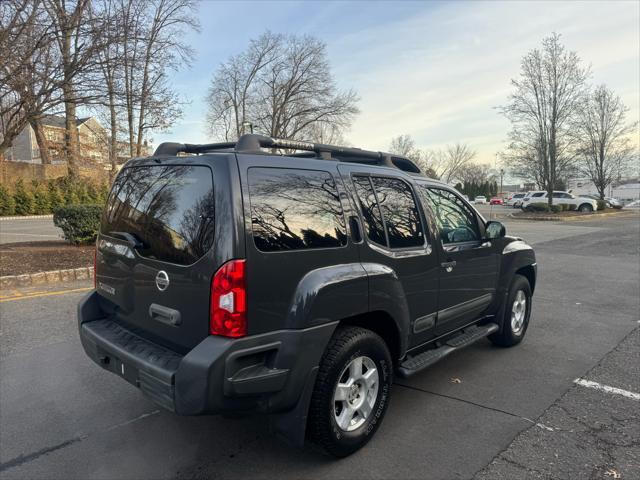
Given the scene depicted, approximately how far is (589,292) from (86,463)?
7803 mm

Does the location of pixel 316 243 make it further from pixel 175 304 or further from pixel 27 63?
pixel 27 63

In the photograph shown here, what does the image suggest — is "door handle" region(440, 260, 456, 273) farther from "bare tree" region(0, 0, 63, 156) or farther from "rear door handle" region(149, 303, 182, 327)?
"bare tree" region(0, 0, 63, 156)

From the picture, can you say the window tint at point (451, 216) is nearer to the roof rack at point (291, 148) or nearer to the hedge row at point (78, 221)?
the roof rack at point (291, 148)

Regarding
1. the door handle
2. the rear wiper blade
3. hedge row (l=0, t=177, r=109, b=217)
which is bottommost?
the door handle

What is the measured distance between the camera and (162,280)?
2.57 metres

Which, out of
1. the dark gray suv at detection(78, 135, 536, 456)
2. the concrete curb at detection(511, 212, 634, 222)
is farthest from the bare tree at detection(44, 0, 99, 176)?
the concrete curb at detection(511, 212, 634, 222)

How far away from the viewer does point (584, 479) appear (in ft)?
8.35

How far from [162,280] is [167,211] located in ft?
1.40

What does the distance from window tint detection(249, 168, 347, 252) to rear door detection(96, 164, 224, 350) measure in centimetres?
26

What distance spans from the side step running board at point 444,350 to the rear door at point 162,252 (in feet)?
5.23

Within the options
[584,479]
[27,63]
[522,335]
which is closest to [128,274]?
[584,479]

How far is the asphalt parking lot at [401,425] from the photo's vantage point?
104 inches

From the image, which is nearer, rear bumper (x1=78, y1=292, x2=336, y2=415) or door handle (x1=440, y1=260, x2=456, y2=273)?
rear bumper (x1=78, y1=292, x2=336, y2=415)

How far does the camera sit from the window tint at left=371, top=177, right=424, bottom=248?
3217mm
